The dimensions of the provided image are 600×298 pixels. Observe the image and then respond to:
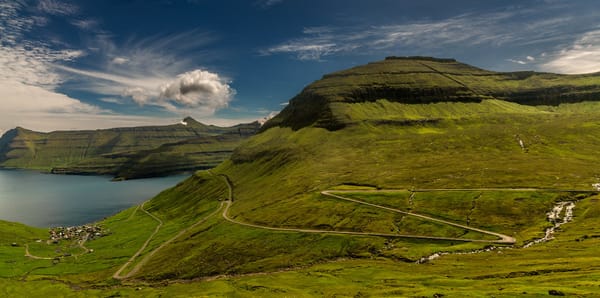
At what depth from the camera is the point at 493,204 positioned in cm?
12688

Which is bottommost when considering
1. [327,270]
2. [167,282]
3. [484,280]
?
[167,282]

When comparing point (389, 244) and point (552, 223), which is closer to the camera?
point (552, 223)

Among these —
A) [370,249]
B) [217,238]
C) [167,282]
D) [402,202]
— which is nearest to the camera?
[370,249]

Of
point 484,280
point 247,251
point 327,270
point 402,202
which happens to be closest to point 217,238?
point 247,251

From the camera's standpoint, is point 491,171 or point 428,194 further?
point 491,171

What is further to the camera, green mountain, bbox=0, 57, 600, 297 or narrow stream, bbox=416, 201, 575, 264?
narrow stream, bbox=416, 201, 575, 264

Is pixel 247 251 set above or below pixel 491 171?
below

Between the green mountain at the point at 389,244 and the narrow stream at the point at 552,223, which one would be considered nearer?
the green mountain at the point at 389,244

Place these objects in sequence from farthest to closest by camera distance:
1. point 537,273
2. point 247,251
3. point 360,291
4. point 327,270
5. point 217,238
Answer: point 217,238 < point 247,251 < point 327,270 < point 360,291 < point 537,273

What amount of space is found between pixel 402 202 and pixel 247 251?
69.7m

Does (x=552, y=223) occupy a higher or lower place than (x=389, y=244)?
higher

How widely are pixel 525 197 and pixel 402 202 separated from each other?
151 feet

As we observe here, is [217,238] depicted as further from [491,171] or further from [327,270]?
[491,171]

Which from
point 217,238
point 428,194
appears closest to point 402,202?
point 428,194
